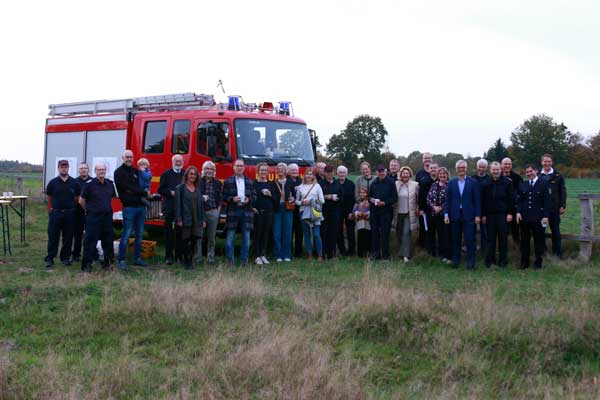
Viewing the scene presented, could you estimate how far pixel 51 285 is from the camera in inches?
348

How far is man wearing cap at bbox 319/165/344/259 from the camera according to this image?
1231 cm

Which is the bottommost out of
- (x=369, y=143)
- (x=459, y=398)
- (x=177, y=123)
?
(x=459, y=398)

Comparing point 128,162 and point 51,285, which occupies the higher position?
point 128,162

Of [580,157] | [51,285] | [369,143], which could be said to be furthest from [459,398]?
[580,157]

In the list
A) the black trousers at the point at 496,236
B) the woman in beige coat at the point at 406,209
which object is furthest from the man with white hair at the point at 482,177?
the woman in beige coat at the point at 406,209

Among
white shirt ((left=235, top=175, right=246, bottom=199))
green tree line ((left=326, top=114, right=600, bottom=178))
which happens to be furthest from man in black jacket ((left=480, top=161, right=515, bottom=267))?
green tree line ((left=326, top=114, right=600, bottom=178))

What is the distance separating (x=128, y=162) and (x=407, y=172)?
4881 millimetres

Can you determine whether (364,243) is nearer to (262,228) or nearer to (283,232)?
(283,232)

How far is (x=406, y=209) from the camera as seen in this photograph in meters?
12.0

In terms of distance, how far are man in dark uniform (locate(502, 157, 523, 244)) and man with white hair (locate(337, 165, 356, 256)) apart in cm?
273

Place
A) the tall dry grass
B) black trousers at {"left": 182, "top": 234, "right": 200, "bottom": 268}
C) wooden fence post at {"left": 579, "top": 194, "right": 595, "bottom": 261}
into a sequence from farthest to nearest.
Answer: wooden fence post at {"left": 579, "top": 194, "right": 595, "bottom": 261} → black trousers at {"left": 182, "top": 234, "right": 200, "bottom": 268} → the tall dry grass

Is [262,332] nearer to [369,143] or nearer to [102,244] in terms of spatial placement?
[102,244]

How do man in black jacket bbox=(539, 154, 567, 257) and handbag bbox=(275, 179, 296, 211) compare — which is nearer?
man in black jacket bbox=(539, 154, 567, 257)

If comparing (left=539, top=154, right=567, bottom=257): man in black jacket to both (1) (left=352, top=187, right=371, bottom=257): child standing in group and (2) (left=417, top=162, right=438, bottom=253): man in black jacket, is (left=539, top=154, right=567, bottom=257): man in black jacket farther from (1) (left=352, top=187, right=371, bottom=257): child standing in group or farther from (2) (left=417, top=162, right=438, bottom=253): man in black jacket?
(1) (left=352, top=187, right=371, bottom=257): child standing in group
